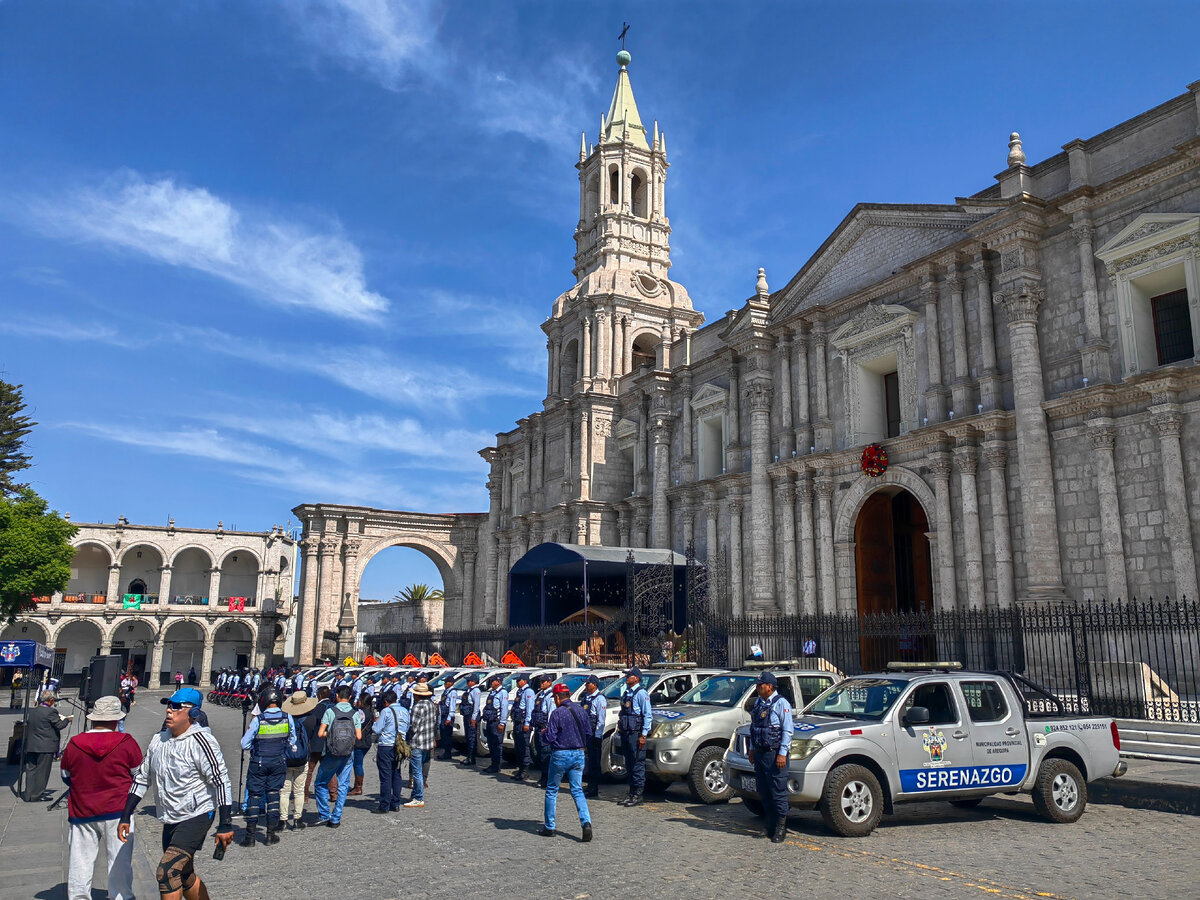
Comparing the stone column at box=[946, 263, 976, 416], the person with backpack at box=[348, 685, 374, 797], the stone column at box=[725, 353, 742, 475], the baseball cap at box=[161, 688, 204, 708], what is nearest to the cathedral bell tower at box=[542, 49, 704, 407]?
the stone column at box=[725, 353, 742, 475]

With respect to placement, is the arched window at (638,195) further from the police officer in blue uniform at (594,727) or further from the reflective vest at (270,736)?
the reflective vest at (270,736)

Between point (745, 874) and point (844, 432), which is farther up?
point (844, 432)

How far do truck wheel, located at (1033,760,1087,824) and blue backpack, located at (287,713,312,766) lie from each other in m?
8.15

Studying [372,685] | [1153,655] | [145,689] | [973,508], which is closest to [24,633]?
[145,689]

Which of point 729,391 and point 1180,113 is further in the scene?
point 729,391

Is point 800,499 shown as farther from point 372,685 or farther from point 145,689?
point 145,689

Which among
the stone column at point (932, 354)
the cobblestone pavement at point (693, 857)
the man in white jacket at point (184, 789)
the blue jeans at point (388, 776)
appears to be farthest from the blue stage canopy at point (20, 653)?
the stone column at point (932, 354)

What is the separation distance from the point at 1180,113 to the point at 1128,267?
10.7 ft

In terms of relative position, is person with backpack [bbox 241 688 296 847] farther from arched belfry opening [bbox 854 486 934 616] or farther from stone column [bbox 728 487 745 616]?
stone column [bbox 728 487 745 616]

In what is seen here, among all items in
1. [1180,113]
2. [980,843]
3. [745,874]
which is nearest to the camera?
[745,874]

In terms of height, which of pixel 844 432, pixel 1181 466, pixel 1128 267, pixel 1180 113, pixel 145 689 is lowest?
pixel 145 689

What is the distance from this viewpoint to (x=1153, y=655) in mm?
17484

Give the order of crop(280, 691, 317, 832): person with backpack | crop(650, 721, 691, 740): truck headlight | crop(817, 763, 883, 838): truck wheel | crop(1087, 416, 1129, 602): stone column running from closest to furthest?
crop(817, 763, 883, 838): truck wheel
crop(280, 691, 317, 832): person with backpack
crop(650, 721, 691, 740): truck headlight
crop(1087, 416, 1129, 602): stone column

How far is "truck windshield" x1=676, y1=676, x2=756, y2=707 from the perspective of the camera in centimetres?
1248
